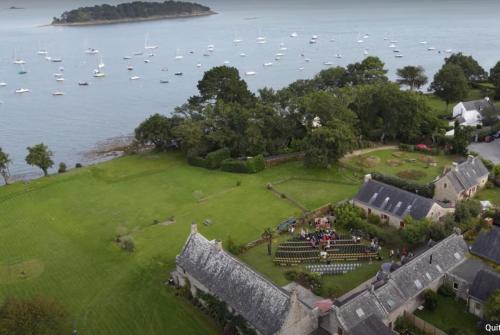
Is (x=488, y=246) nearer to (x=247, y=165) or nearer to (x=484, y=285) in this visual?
(x=484, y=285)

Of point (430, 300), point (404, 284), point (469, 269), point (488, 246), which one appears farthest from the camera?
point (488, 246)

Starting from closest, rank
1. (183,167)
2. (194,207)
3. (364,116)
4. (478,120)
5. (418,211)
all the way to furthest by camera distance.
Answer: (418,211), (194,207), (183,167), (364,116), (478,120)

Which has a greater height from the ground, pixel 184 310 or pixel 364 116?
pixel 364 116

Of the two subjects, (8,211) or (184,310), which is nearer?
(184,310)

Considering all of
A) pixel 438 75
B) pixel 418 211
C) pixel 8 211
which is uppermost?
pixel 438 75

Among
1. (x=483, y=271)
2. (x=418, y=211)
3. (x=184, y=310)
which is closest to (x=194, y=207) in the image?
(x=184, y=310)

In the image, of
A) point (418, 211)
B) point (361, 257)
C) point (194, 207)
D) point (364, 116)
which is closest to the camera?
point (361, 257)

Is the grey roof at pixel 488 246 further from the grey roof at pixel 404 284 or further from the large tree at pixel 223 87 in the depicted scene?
the large tree at pixel 223 87

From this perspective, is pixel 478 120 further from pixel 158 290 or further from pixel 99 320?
pixel 99 320

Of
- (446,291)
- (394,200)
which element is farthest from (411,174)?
(446,291)
